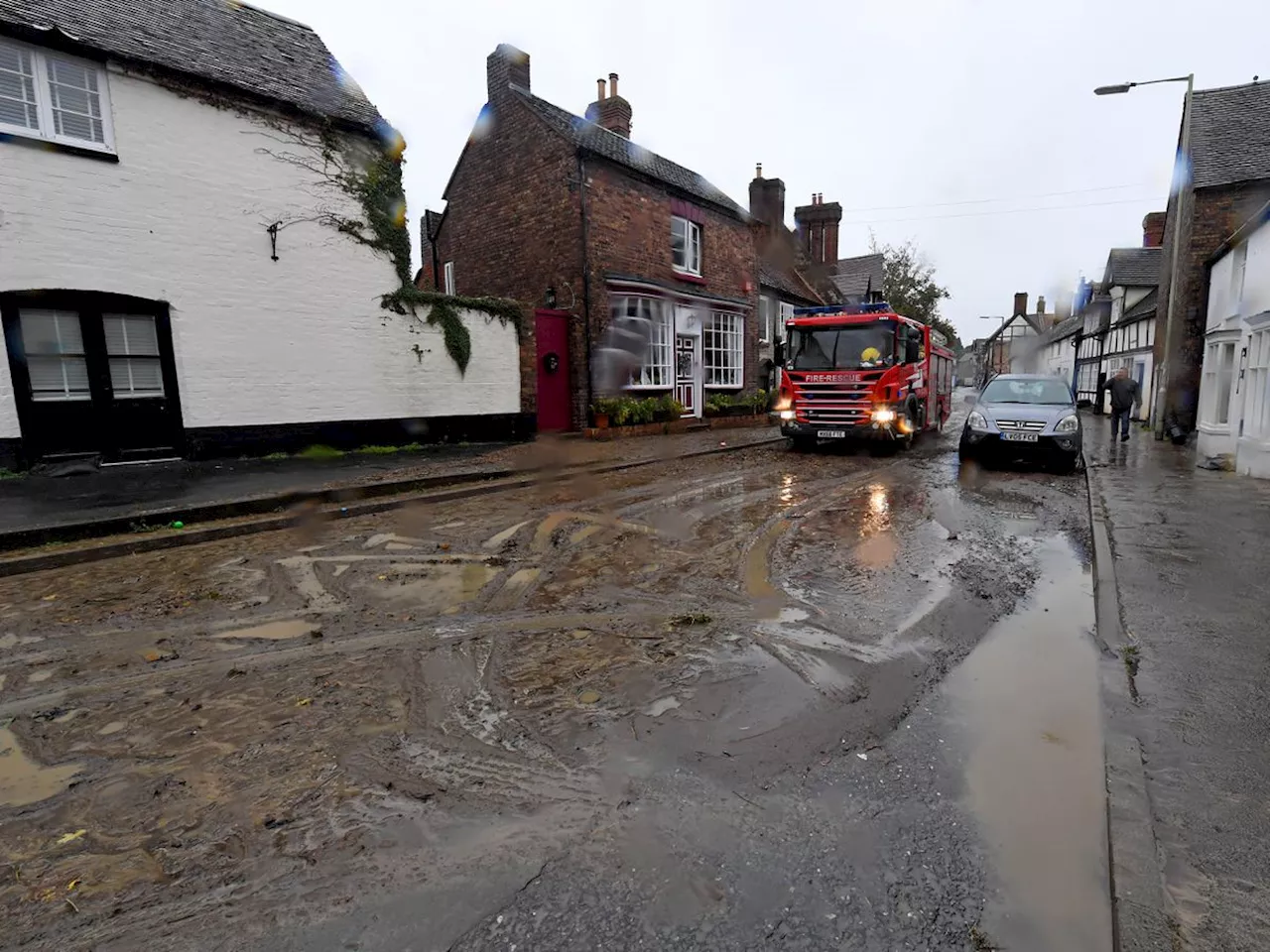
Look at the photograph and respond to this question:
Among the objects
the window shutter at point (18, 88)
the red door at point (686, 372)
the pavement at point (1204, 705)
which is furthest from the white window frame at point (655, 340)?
the pavement at point (1204, 705)

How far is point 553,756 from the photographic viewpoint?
278cm

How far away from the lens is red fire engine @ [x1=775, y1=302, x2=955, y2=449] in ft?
41.0

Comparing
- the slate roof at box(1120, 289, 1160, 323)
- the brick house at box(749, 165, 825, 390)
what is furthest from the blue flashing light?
Answer: the slate roof at box(1120, 289, 1160, 323)

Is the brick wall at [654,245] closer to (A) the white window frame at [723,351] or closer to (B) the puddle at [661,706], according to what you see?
(A) the white window frame at [723,351]

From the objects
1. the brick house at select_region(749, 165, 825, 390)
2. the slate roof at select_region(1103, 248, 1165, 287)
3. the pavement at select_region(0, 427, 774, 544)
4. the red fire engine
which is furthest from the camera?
the slate roof at select_region(1103, 248, 1165, 287)

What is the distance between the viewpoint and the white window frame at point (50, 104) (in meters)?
8.56

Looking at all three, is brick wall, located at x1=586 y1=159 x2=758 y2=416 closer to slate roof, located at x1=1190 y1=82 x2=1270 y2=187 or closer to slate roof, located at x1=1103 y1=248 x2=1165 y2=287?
slate roof, located at x1=1190 y1=82 x2=1270 y2=187

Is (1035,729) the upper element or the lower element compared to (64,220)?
lower

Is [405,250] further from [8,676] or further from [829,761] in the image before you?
[829,761]

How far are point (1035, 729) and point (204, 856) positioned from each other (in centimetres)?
348

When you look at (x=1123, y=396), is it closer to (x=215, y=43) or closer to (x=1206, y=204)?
(x=1206, y=204)

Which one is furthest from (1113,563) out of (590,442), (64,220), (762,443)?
(64,220)

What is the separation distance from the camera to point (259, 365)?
422 inches

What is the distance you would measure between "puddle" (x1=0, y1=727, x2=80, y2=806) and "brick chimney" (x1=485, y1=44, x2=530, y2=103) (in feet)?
59.3
